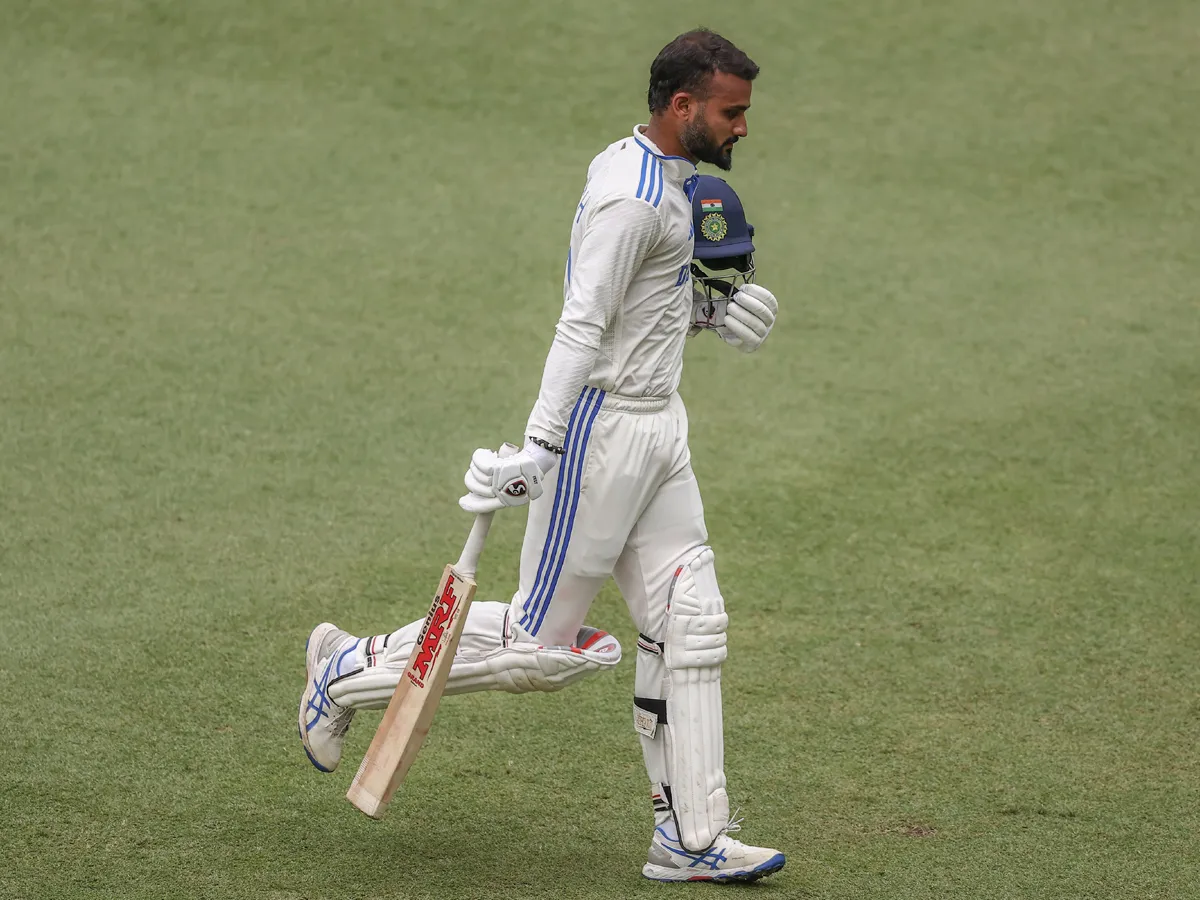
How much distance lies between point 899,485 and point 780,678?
182 centimetres

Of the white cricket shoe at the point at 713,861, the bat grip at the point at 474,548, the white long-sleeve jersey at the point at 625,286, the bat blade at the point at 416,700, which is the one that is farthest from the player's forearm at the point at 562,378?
the white cricket shoe at the point at 713,861

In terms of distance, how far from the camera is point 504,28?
37.2 feet

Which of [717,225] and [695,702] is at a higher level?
[717,225]

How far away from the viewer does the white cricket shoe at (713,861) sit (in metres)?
4.13

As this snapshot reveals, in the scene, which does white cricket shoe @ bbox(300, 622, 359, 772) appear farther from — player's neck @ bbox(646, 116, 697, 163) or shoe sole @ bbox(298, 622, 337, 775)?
player's neck @ bbox(646, 116, 697, 163)

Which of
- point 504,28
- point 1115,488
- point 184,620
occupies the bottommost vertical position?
point 184,620

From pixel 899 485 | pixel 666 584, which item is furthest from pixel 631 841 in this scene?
pixel 899 485

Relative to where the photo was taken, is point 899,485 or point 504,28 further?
point 504,28

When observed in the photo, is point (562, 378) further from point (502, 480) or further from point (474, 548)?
point (474, 548)

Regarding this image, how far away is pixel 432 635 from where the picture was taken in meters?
4.04

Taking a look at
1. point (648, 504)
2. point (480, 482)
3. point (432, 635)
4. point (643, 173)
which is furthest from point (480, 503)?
point (643, 173)

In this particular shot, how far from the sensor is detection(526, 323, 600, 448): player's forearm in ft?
12.7

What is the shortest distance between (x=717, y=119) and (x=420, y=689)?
1.61 meters

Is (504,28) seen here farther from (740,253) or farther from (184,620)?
(740,253)
